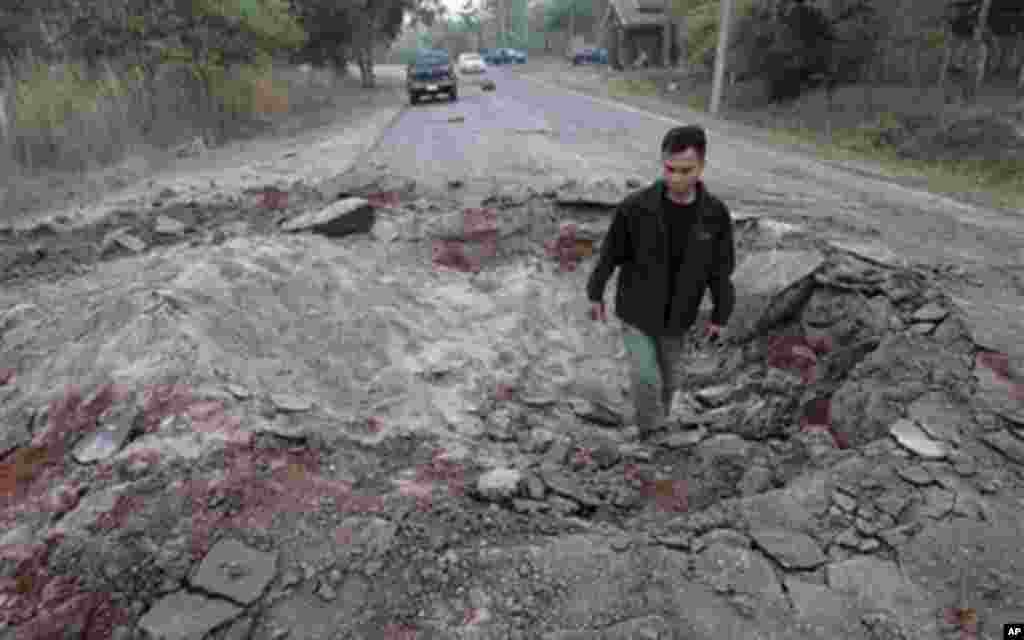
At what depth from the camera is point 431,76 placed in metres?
20.8

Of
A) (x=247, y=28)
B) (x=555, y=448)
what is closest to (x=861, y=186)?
(x=555, y=448)

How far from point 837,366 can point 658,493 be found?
5.88ft

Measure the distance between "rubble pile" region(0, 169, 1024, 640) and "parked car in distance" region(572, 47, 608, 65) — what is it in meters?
42.8

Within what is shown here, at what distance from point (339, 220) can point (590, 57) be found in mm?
43094

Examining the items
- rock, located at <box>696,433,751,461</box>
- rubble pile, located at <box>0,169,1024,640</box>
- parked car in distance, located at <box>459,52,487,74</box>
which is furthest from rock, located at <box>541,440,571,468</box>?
parked car in distance, located at <box>459,52,487,74</box>

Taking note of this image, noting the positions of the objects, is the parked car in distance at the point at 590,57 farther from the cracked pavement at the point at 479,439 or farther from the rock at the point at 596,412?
the rock at the point at 596,412

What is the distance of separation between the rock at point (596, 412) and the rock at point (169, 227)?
4250 millimetres

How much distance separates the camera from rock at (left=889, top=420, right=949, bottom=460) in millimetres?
3102

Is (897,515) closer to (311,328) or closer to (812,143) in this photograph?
(311,328)

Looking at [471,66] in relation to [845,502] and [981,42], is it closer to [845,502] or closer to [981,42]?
[981,42]

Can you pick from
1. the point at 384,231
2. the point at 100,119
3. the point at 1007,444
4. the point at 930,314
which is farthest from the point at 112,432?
the point at 100,119

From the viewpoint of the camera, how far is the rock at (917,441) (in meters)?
3.10

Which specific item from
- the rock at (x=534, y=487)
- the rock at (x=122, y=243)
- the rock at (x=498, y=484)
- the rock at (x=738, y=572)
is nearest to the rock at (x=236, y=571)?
the rock at (x=498, y=484)

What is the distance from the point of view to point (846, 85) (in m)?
17.2
